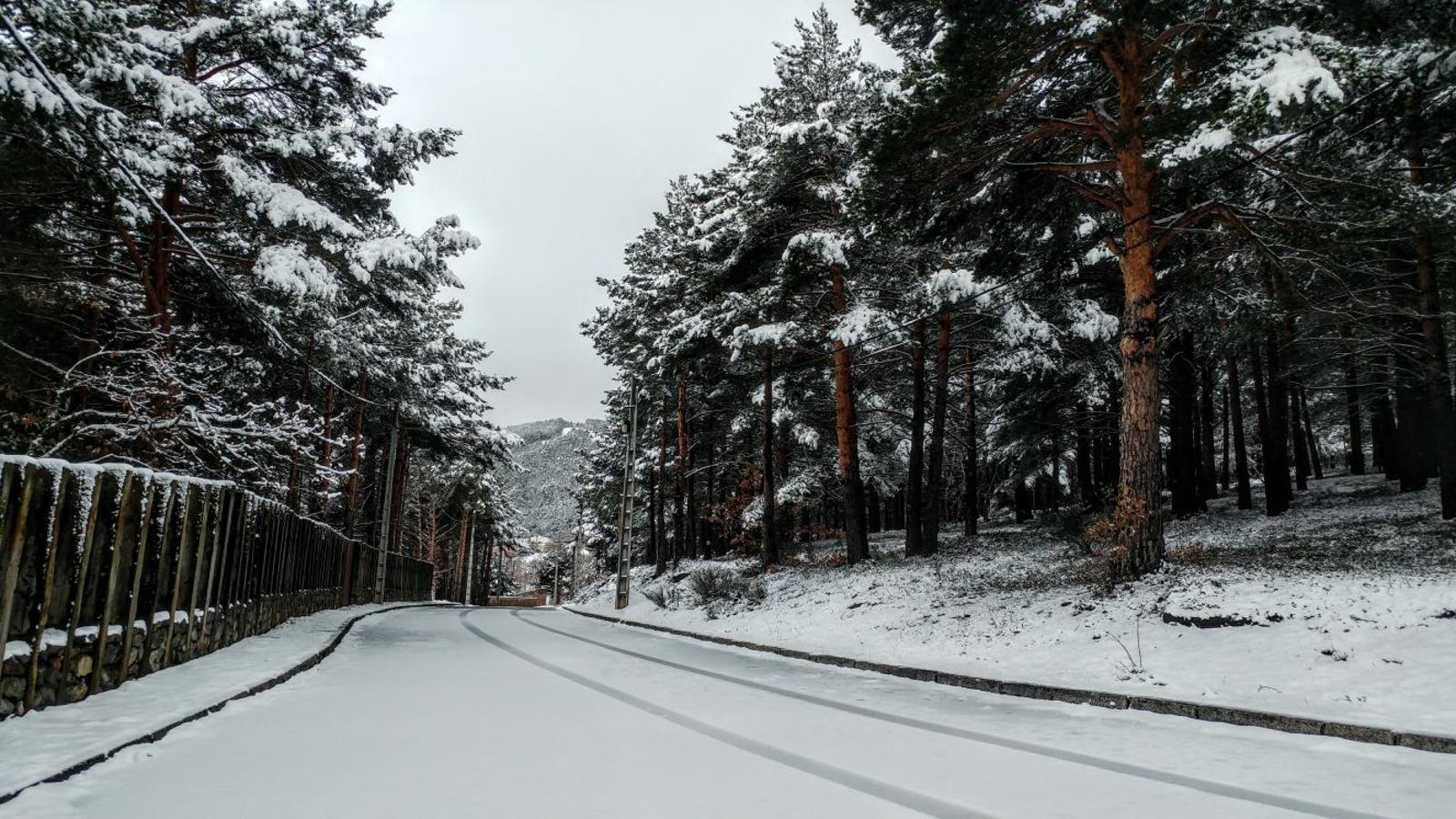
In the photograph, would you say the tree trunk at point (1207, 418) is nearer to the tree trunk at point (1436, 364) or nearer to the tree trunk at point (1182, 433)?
the tree trunk at point (1182, 433)

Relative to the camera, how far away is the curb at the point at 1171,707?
18.1ft

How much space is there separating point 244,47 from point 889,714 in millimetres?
13928

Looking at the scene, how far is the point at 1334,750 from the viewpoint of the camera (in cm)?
545

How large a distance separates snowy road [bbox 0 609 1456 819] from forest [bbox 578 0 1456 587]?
6167 millimetres

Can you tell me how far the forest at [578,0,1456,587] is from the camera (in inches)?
391

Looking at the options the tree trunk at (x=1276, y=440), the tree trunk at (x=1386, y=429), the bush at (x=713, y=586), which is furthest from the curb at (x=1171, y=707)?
the tree trunk at (x=1386, y=429)

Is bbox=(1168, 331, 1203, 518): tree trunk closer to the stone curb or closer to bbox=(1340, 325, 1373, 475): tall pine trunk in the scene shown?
bbox=(1340, 325, 1373, 475): tall pine trunk

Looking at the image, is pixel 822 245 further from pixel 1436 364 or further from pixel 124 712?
pixel 124 712

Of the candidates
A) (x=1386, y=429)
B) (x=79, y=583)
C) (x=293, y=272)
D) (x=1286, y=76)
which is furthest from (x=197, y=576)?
(x=1386, y=429)

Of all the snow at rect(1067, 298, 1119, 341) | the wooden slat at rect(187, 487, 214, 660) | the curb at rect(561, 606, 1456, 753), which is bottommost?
the curb at rect(561, 606, 1456, 753)

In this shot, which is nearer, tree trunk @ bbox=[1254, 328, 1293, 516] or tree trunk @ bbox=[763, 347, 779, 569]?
tree trunk @ bbox=[1254, 328, 1293, 516]

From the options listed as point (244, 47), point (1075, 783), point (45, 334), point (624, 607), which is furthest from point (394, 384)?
point (1075, 783)

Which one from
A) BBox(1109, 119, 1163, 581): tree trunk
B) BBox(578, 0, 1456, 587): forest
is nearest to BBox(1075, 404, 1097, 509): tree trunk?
BBox(578, 0, 1456, 587): forest

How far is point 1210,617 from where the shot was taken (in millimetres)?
9070
